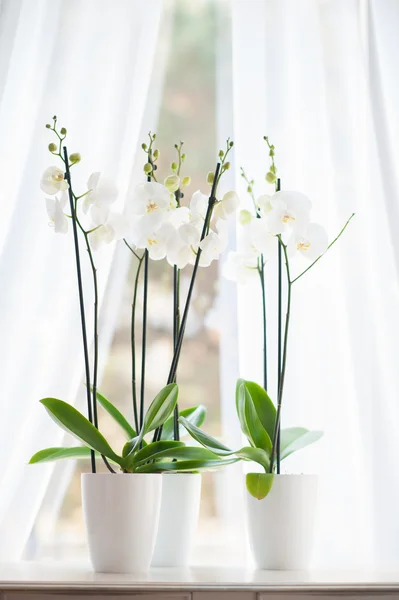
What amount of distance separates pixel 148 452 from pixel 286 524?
10.3 inches

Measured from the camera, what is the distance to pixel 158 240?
120cm

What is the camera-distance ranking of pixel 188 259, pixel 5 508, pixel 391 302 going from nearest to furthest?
pixel 188 259 → pixel 5 508 → pixel 391 302

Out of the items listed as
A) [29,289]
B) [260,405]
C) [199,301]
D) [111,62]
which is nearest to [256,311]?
[199,301]

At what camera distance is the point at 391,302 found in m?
1.47

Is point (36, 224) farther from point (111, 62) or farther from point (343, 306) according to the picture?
point (343, 306)

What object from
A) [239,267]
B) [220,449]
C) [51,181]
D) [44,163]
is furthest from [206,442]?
[44,163]

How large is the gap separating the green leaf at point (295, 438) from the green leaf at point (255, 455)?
0.16ft

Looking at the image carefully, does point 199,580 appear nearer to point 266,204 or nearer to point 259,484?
point 259,484

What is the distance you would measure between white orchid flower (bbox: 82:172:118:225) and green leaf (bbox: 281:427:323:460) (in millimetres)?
512

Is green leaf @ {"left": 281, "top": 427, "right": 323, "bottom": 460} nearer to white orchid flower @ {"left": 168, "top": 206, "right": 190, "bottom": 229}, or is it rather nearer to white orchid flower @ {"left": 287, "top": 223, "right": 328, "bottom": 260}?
white orchid flower @ {"left": 287, "top": 223, "right": 328, "bottom": 260}

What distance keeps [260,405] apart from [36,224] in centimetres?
61

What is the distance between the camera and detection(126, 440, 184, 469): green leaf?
3.82ft

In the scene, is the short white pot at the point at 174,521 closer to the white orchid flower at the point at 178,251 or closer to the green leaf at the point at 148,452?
the green leaf at the point at 148,452

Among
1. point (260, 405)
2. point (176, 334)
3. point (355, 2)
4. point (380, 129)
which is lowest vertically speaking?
point (260, 405)
